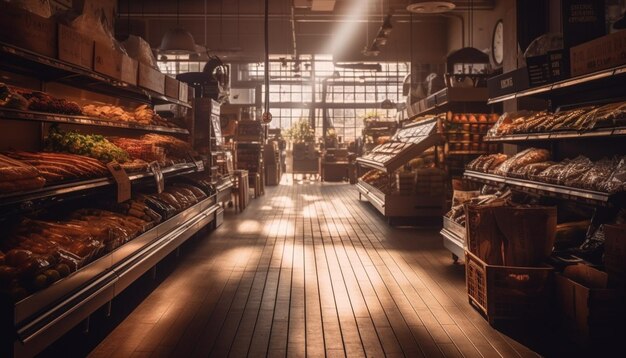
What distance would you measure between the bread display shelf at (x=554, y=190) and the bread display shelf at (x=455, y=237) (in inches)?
20.6

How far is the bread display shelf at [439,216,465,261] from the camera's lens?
4.58m

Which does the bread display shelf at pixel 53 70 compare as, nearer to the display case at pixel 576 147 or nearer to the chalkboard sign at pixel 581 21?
the display case at pixel 576 147

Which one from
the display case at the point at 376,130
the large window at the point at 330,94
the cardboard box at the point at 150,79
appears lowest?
the cardboard box at the point at 150,79

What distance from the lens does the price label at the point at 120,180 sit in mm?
3812

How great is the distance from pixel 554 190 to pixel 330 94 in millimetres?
21766

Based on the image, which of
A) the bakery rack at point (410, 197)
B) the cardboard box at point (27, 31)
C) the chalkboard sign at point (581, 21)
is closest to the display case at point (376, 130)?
the bakery rack at point (410, 197)

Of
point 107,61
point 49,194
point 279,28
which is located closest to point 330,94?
point 279,28

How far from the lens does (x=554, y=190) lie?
143 inches

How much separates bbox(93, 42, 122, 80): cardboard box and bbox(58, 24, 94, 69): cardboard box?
0.08m

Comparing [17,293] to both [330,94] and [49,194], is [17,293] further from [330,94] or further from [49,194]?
[330,94]

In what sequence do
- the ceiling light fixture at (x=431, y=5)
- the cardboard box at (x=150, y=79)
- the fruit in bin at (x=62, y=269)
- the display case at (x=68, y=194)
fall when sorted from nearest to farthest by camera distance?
1. the display case at (x=68, y=194)
2. the fruit in bin at (x=62, y=269)
3. the cardboard box at (x=150, y=79)
4. the ceiling light fixture at (x=431, y=5)

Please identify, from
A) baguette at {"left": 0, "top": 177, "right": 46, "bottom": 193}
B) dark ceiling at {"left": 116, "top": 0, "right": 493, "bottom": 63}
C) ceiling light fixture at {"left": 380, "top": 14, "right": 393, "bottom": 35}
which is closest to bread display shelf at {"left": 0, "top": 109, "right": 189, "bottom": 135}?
baguette at {"left": 0, "top": 177, "right": 46, "bottom": 193}

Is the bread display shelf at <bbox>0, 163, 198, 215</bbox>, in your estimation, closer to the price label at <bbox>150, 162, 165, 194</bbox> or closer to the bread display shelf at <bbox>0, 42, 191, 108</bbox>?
the price label at <bbox>150, 162, 165, 194</bbox>

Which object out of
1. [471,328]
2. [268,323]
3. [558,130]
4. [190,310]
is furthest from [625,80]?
[190,310]
